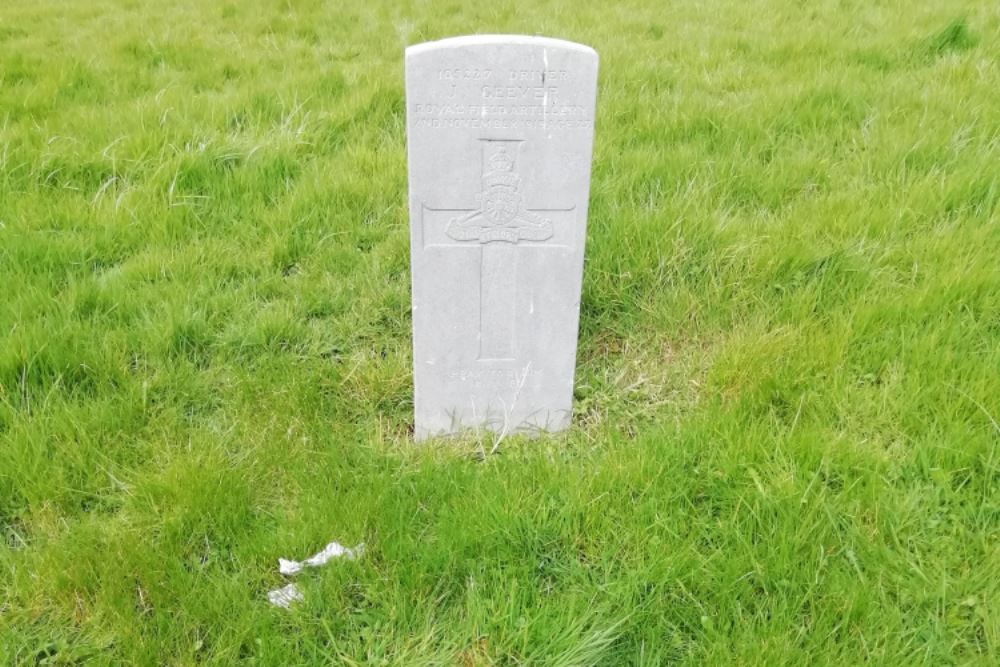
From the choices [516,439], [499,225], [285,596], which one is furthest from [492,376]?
[285,596]

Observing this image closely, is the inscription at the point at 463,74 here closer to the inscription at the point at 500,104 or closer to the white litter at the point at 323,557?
the inscription at the point at 500,104

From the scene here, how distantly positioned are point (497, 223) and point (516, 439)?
711 mm

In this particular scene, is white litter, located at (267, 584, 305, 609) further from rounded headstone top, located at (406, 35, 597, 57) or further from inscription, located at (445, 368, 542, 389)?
rounded headstone top, located at (406, 35, 597, 57)

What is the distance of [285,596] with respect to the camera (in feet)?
5.91

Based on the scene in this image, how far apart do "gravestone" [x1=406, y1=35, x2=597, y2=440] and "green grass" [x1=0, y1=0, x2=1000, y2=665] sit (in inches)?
8.0

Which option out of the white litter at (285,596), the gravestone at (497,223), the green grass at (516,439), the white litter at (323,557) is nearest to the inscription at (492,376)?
the gravestone at (497,223)

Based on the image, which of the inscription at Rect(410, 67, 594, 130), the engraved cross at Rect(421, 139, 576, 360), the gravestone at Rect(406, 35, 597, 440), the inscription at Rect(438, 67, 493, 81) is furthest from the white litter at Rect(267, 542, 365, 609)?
the inscription at Rect(438, 67, 493, 81)

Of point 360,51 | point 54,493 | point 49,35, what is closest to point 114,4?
point 49,35

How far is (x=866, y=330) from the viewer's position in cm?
248

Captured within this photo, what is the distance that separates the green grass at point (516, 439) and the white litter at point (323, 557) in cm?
3

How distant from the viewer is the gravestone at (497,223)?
79.5 inches

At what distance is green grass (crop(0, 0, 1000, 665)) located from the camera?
5.70 ft

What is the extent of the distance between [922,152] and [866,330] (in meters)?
1.48

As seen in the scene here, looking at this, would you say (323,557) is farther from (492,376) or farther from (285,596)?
(492,376)
